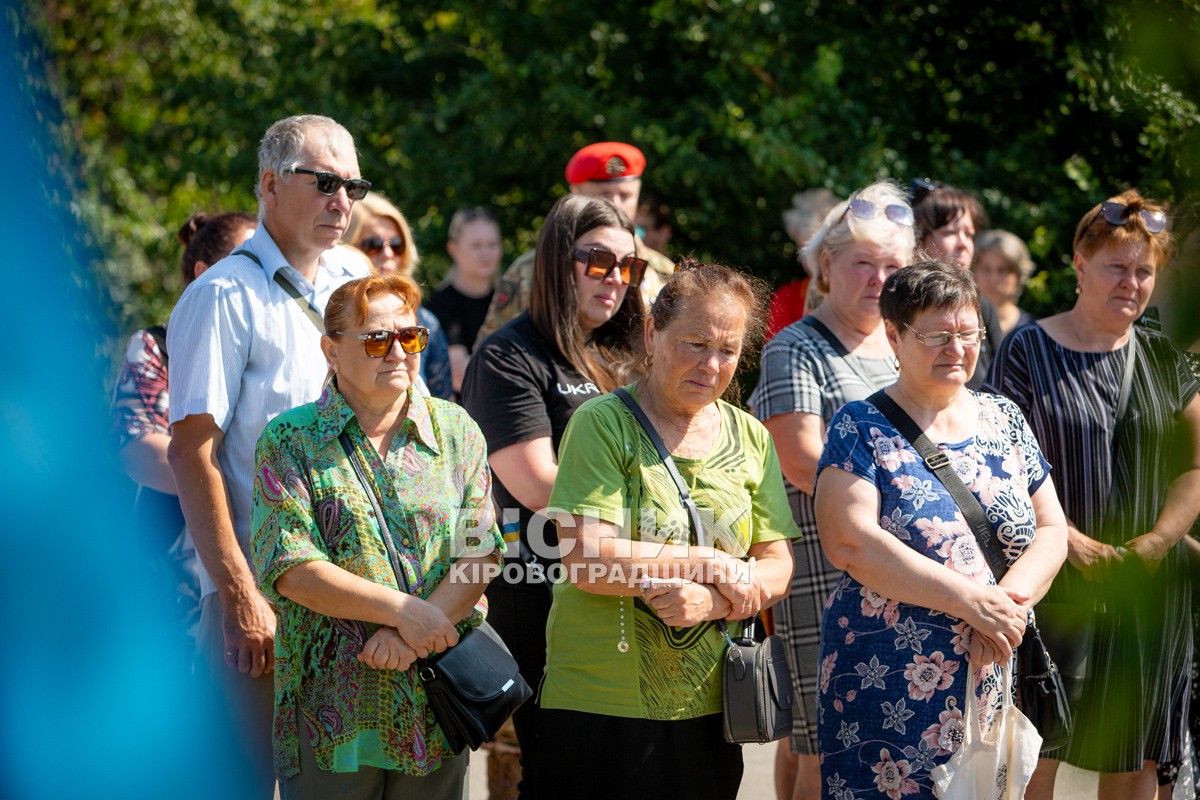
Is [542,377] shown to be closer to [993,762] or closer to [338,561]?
[338,561]

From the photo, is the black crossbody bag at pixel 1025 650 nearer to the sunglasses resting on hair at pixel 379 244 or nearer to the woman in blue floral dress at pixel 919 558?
the woman in blue floral dress at pixel 919 558

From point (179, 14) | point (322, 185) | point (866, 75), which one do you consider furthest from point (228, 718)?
point (179, 14)

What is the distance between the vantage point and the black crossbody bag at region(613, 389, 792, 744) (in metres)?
2.99

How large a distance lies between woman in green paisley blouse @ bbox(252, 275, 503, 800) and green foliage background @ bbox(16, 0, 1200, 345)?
349 cm

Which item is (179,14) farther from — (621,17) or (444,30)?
(621,17)

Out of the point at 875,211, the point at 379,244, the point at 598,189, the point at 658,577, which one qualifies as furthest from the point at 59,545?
the point at 379,244

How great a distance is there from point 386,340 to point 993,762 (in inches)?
70.1

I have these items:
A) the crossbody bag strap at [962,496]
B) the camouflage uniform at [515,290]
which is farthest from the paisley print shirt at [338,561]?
the camouflage uniform at [515,290]

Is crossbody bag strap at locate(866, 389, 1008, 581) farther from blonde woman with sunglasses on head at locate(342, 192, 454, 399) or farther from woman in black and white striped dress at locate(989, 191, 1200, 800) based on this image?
blonde woman with sunglasses on head at locate(342, 192, 454, 399)

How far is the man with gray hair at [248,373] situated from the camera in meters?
3.11

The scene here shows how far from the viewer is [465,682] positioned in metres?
2.88

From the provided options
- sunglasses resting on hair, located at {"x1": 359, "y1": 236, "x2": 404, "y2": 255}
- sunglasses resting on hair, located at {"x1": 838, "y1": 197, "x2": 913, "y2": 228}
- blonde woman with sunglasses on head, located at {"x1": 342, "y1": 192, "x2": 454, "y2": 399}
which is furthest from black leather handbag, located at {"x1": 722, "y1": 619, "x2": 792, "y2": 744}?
sunglasses resting on hair, located at {"x1": 359, "y1": 236, "x2": 404, "y2": 255}

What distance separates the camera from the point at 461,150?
880 cm

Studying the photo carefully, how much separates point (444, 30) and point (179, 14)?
465 centimetres
